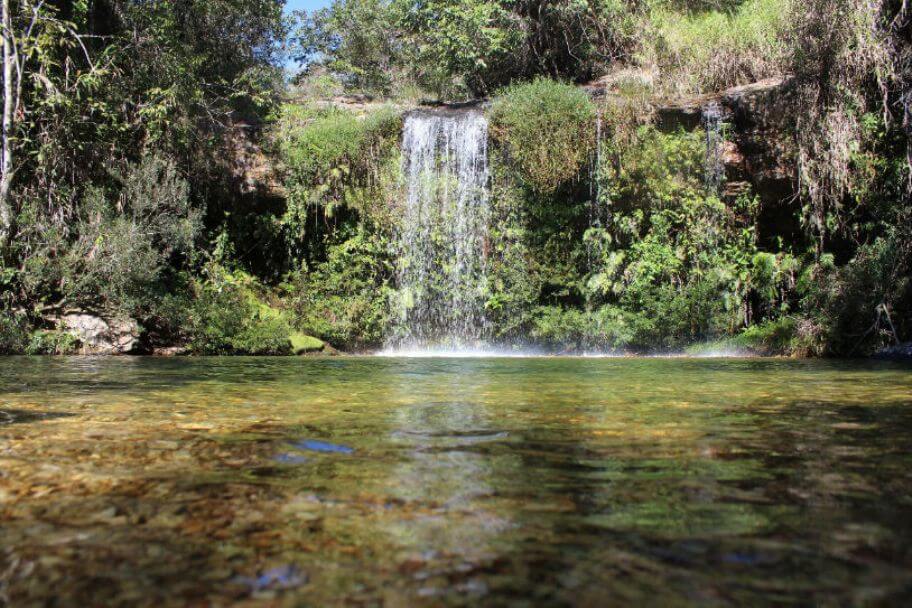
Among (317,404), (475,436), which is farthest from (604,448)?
(317,404)

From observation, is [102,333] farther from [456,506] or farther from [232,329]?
[456,506]

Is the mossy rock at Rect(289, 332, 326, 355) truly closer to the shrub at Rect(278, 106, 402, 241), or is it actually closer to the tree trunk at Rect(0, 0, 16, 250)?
the shrub at Rect(278, 106, 402, 241)

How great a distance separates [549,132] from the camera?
12.5m

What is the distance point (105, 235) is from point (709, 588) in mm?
11637

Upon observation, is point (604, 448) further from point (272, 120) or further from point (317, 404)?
point (272, 120)

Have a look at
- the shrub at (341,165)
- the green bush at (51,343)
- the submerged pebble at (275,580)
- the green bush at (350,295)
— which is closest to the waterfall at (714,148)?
the shrub at (341,165)

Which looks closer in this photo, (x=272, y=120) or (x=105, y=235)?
(x=105, y=235)

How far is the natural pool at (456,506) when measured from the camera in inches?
46.3

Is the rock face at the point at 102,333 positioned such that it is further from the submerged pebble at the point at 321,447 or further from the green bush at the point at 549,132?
the submerged pebble at the point at 321,447

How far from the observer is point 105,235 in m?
10.9

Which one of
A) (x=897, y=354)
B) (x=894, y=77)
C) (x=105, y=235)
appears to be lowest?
(x=897, y=354)

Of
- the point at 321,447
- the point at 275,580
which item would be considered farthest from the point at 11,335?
the point at 275,580

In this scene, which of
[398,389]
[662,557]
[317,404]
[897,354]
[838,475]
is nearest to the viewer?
[662,557]

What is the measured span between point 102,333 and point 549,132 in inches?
334
